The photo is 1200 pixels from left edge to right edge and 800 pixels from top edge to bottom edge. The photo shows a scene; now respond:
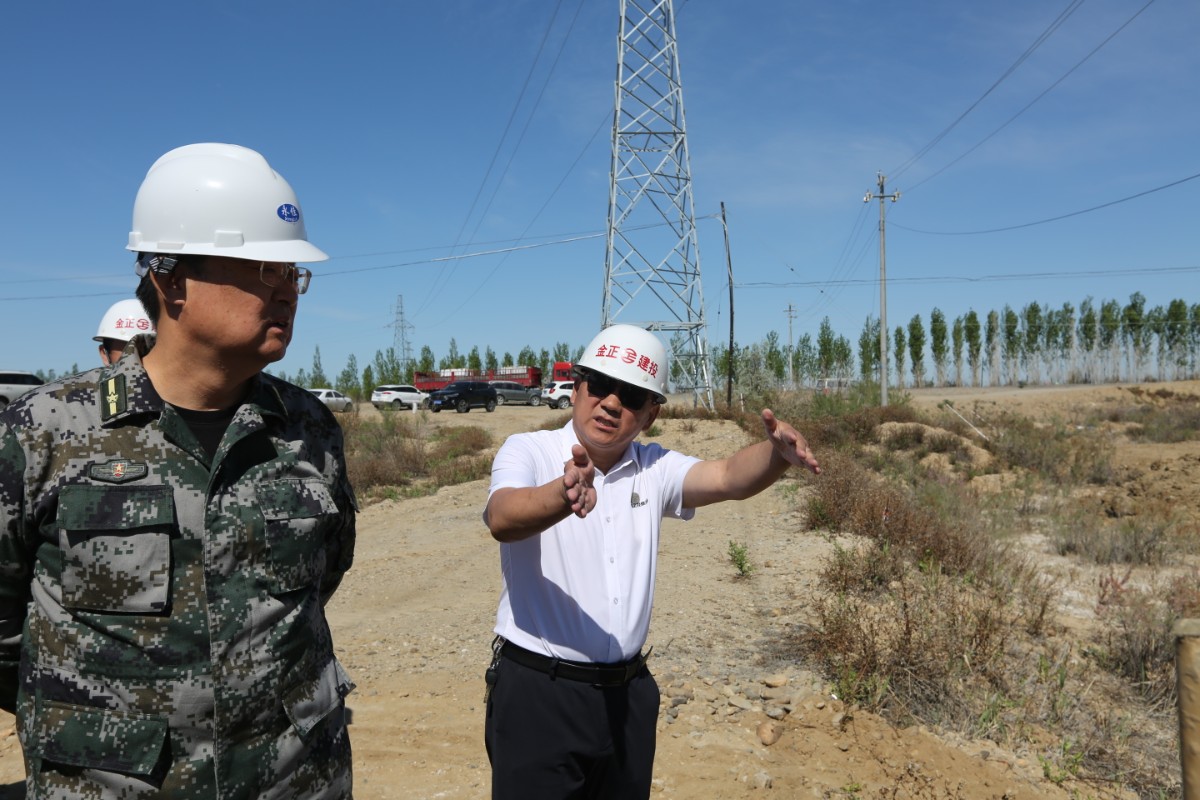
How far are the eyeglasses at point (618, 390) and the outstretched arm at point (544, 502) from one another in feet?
1.64

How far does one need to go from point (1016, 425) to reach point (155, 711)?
24.2 metres

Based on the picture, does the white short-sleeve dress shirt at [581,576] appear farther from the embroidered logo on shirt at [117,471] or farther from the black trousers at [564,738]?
the embroidered logo on shirt at [117,471]

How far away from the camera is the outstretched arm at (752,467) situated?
94.3 inches

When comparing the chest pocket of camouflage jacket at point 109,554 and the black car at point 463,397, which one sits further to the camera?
the black car at point 463,397

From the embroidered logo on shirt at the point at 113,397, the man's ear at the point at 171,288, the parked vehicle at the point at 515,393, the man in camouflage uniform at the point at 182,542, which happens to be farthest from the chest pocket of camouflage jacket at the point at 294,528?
the parked vehicle at the point at 515,393

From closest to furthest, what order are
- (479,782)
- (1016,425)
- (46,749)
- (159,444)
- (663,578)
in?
(46,749) → (159,444) → (479,782) → (663,578) → (1016,425)

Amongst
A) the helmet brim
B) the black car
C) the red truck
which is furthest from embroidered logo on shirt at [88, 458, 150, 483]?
the red truck

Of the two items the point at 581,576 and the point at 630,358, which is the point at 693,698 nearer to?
the point at 581,576

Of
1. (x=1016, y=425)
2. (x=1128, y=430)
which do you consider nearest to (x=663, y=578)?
(x=1016, y=425)

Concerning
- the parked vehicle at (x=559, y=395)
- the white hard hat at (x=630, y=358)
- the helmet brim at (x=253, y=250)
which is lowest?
the parked vehicle at (x=559, y=395)

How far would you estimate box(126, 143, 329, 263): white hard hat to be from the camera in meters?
1.91

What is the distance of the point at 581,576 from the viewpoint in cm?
238

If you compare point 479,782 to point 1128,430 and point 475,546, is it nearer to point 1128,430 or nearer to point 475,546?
point 475,546

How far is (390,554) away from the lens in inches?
404
